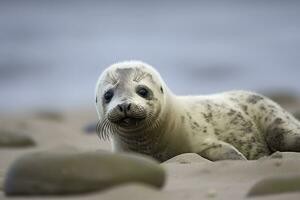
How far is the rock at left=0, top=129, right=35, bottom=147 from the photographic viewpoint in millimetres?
7398

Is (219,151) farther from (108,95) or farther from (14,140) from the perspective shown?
(14,140)

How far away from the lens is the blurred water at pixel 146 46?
1950cm

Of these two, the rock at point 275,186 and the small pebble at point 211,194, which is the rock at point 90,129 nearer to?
the small pebble at point 211,194

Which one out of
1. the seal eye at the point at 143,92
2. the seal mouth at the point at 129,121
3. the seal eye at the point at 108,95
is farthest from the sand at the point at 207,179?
the seal eye at the point at 108,95

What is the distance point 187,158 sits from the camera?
17.2 ft

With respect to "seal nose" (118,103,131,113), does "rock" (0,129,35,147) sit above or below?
below

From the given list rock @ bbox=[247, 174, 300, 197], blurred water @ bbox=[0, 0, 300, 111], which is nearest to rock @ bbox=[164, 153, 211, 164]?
rock @ bbox=[247, 174, 300, 197]

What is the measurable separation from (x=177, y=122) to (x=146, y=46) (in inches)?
919

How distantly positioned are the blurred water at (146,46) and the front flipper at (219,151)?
1015 centimetres

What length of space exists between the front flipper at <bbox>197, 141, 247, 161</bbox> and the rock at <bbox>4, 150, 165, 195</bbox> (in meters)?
1.73

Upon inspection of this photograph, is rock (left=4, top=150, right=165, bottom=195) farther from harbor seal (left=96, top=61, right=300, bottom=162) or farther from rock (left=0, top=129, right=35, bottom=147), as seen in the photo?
rock (left=0, top=129, right=35, bottom=147)

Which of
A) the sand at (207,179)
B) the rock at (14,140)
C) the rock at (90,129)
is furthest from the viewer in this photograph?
the rock at (90,129)

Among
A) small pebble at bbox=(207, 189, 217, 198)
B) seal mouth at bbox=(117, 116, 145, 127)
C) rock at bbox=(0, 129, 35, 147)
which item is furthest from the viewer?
rock at bbox=(0, 129, 35, 147)

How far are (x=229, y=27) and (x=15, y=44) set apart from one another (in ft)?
34.4
